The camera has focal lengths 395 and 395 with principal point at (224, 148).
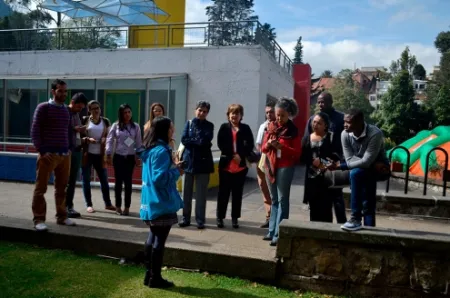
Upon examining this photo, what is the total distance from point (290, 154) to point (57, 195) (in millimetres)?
3112

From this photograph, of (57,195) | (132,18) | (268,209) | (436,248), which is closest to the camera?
(436,248)

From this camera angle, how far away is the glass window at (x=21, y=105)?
1498 cm

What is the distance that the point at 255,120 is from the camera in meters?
11.9

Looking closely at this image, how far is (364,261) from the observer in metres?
3.85

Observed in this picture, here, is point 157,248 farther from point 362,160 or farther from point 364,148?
point 364,148

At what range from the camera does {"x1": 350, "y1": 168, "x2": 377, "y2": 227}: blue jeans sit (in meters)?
4.20

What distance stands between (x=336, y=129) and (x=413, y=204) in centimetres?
236

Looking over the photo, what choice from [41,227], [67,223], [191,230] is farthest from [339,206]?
[41,227]

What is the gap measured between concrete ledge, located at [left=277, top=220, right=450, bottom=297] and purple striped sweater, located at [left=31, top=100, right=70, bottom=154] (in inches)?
118

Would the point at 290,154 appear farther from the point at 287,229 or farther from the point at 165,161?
the point at 165,161

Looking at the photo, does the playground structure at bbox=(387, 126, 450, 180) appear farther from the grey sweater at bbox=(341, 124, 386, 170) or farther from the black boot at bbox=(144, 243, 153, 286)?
the black boot at bbox=(144, 243, 153, 286)

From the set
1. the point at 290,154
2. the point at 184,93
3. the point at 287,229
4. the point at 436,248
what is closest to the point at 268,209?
the point at 290,154

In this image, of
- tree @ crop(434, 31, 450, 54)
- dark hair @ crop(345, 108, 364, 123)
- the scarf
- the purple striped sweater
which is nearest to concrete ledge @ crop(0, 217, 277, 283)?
the purple striped sweater

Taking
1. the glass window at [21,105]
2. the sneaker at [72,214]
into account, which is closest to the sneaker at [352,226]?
the sneaker at [72,214]
